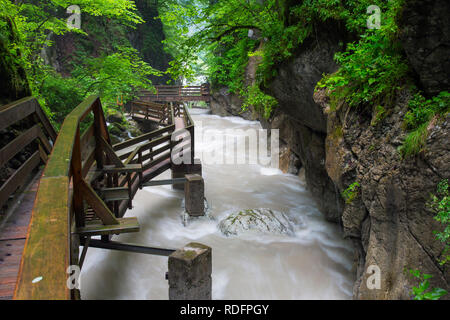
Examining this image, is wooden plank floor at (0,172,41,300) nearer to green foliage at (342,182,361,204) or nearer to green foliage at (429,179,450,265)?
green foliage at (429,179,450,265)

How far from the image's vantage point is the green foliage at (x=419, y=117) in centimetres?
334

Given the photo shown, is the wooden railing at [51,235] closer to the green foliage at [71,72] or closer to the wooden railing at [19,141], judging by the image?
the wooden railing at [19,141]

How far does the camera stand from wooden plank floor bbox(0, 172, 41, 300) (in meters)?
2.48

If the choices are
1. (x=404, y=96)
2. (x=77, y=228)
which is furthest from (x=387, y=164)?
(x=77, y=228)

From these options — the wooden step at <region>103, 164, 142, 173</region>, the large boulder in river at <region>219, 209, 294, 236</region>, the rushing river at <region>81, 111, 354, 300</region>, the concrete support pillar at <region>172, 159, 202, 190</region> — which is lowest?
the rushing river at <region>81, 111, 354, 300</region>

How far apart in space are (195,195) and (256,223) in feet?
6.31

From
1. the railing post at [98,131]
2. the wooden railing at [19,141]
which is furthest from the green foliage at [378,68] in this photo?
the wooden railing at [19,141]

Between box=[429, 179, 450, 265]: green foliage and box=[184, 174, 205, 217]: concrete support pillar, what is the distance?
19.2ft

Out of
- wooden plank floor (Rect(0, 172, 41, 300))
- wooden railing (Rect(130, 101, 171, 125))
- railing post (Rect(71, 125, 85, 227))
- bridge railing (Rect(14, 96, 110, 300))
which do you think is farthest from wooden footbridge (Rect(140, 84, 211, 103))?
bridge railing (Rect(14, 96, 110, 300))

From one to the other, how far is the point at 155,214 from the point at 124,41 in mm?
20273

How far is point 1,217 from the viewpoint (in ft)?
11.4

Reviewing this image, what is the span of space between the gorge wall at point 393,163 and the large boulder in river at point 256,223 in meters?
2.32

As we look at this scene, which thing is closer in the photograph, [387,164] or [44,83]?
[387,164]
